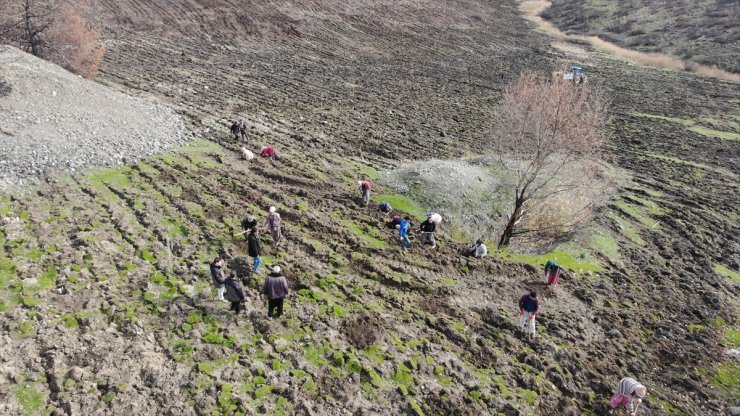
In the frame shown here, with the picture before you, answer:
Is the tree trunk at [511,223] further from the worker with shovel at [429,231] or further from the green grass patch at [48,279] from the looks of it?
the green grass patch at [48,279]

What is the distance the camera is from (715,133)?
3816 cm

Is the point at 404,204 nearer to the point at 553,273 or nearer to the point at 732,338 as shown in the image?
the point at 553,273

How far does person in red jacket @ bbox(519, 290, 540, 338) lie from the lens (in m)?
13.8

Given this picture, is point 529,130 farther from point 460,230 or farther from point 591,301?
point 591,301

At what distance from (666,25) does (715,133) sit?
5185 cm

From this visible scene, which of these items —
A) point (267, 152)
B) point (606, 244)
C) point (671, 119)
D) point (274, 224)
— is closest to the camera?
point (274, 224)

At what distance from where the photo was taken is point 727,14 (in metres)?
75.6

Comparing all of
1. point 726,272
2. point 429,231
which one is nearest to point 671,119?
point 726,272

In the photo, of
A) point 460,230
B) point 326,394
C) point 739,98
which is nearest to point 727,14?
point 739,98

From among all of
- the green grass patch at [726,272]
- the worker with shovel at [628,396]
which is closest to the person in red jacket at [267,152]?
the worker with shovel at [628,396]

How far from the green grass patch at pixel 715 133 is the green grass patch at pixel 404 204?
29752 mm

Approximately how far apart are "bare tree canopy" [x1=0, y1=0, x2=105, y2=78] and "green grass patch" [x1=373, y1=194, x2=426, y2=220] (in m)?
21.3

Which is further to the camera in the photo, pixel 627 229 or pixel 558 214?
pixel 558 214

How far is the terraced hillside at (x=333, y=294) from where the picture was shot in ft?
36.4
